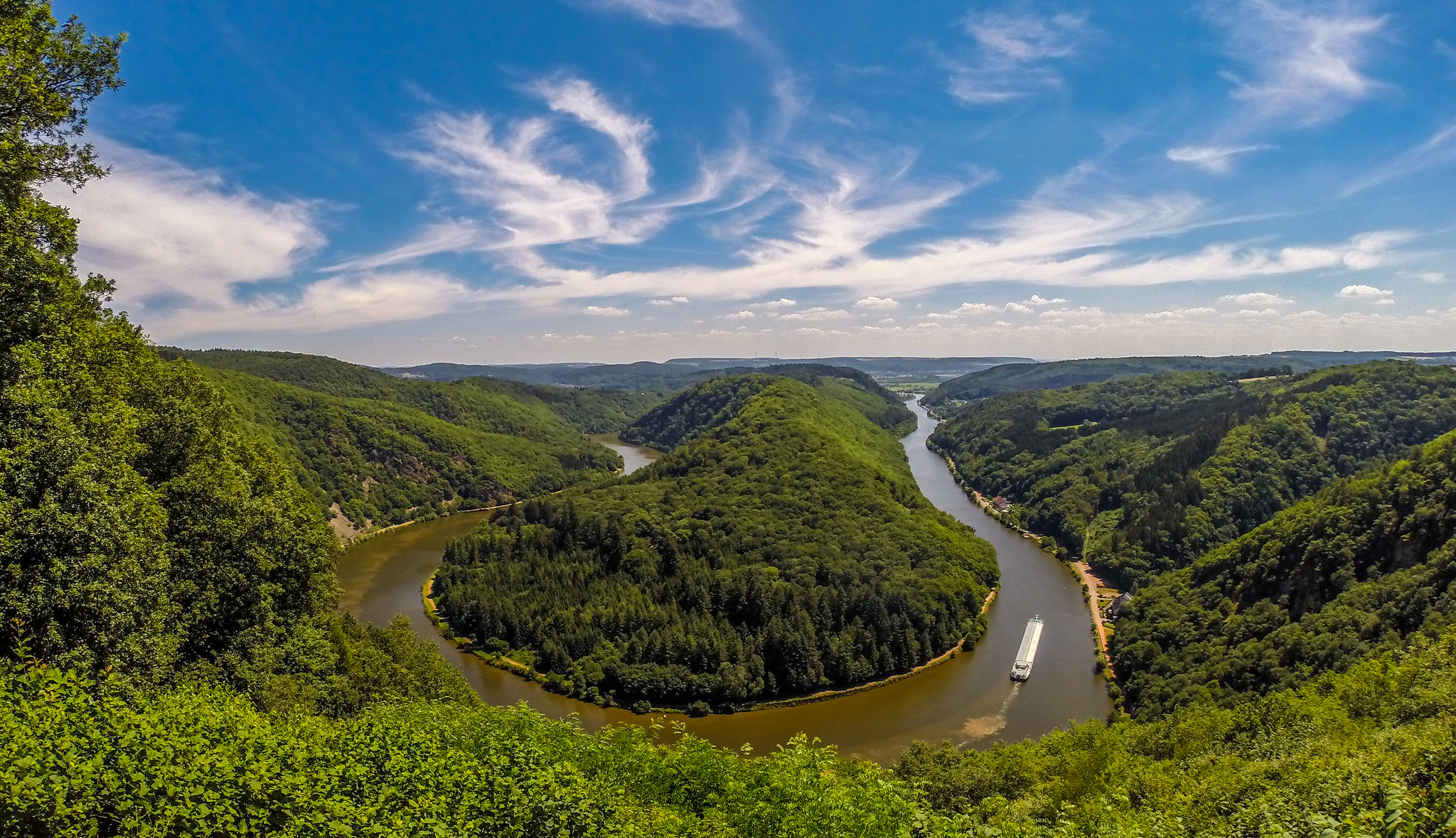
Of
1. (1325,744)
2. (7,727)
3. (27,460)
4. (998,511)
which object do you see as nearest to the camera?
(7,727)

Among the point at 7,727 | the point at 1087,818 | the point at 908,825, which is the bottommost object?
the point at 1087,818

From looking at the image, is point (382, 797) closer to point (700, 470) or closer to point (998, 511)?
point (700, 470)

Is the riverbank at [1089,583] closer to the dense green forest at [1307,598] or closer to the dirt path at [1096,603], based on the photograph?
the dirt path at [1096,603]

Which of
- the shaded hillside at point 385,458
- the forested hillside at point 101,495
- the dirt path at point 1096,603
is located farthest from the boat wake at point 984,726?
the shaded hillside at point 385,458

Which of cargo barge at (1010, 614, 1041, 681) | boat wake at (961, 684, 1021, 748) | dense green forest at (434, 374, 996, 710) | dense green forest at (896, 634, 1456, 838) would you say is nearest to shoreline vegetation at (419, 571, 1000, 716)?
dense green forest at (434, 374, 996, 710)

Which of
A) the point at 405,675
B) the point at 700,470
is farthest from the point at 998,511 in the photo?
the point at 405,675

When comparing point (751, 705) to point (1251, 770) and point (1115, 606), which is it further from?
point (1115, 606)
